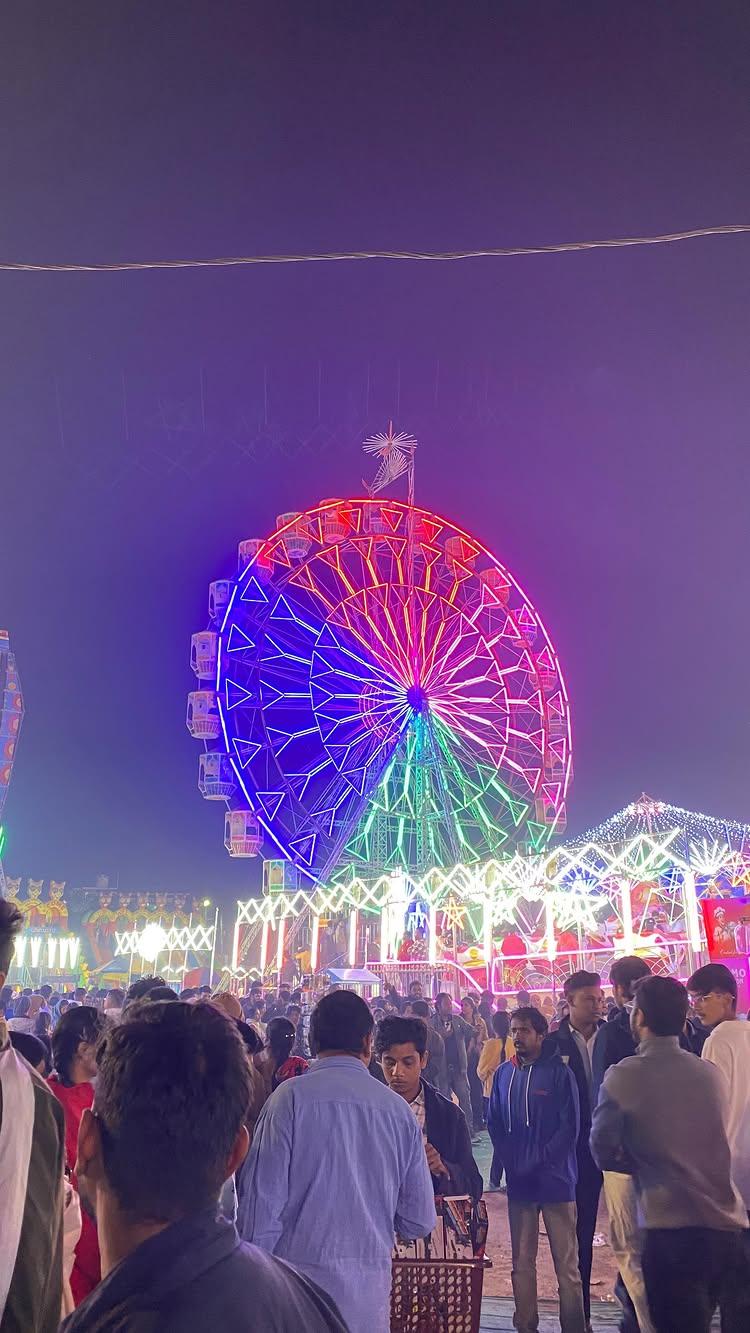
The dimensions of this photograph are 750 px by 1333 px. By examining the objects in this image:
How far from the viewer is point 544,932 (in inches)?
962

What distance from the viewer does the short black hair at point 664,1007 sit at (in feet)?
12.7

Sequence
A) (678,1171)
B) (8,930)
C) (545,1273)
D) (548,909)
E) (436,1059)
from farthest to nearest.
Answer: (548,909) < (436,1059) < (545,1273) < (678,1171) < (8,930)

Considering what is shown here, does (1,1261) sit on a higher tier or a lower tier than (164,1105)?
lower

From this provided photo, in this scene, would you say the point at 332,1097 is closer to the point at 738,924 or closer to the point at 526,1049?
the point at 526,1049

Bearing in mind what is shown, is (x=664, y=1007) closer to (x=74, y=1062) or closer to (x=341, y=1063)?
(x=341, y=1063)

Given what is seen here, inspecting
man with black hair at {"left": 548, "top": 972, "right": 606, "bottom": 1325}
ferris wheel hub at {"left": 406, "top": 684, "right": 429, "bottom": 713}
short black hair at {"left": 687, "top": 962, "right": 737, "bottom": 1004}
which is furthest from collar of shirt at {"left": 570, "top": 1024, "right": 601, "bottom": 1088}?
ferris wheel hub at {"left": 406, "top": 684, "right": 429, "bottom": 713}

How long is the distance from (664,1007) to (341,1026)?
57.8 inches

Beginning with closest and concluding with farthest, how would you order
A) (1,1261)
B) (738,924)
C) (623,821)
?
1. (1,1261)
2. (738,924)
3. (623,821)

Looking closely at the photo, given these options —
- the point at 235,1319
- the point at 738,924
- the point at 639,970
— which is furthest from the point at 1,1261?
the point at 738,924

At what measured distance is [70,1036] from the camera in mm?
4121

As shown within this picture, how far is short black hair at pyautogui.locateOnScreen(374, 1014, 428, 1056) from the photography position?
13.5ft

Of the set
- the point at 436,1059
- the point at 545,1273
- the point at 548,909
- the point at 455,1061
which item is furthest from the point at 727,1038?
the point at 548,909

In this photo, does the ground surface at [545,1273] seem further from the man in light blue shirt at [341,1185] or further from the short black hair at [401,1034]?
the man in light blue shirt at [341,1185]

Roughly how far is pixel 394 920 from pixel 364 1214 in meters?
24.6
